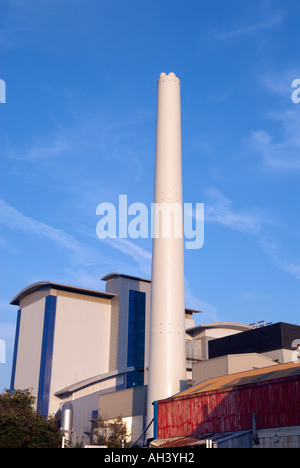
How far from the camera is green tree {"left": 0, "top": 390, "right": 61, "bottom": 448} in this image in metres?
38.1

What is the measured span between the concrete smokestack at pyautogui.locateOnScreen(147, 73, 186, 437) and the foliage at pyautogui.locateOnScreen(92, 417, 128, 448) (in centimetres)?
982

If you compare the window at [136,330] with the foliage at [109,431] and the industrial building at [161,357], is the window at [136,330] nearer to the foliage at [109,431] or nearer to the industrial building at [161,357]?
the industrial building at [161,357]

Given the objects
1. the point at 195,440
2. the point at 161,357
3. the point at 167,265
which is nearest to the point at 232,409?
the point at 195,440

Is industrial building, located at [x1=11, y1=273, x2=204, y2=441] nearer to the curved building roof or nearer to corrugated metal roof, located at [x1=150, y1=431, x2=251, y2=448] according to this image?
the curved building roof

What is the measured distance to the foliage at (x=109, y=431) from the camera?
175 ft

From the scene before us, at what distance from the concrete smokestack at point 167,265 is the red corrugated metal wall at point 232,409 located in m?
5.82

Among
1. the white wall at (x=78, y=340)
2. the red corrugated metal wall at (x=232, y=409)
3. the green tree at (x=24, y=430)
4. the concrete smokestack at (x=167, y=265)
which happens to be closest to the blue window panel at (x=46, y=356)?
the white wall at (x=78, y=340)

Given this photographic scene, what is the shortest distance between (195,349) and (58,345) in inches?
848

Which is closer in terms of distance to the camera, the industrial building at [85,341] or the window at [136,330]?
the industrial building at [85,341]

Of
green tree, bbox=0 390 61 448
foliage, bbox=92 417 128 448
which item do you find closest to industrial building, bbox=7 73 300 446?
foliage, bbox=92 417 128 448

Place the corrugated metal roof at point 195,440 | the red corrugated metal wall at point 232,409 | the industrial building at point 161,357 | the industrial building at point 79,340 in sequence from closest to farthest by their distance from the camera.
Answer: the red corrugated metal wall at point 232,409 → the corrugated metal roof at point 195,440 → the industrial building at point 161,357 → the industrial building at point 79,340

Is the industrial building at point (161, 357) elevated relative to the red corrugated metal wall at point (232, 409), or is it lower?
elevated

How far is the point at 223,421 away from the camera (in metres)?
33.6
